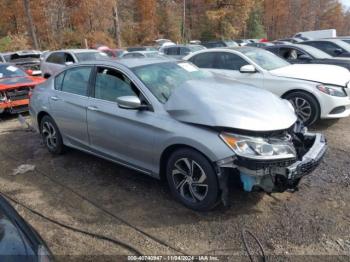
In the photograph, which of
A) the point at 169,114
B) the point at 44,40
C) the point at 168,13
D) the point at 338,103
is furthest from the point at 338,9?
the point at 169,114

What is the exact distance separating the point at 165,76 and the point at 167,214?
169 centimetres

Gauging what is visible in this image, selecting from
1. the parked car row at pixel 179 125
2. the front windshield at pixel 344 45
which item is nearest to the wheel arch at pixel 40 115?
the parked car row at pixel 179 125

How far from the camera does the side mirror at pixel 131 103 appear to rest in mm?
3748

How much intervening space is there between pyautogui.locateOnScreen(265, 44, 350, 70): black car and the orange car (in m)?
7.10

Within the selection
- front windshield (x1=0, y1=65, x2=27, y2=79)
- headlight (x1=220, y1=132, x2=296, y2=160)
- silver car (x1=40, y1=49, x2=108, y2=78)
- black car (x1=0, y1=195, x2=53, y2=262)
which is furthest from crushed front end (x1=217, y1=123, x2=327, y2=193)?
silver car (x1=40, y1=49, x2=108, y2=78)

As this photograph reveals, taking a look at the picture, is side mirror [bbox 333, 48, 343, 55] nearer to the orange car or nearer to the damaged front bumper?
the damaged front bumper

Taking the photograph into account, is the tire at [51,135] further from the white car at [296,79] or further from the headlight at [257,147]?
the white car at [296,79]

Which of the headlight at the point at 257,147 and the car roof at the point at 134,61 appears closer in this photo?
the headlight at the point at 257,147

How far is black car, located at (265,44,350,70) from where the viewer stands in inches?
367

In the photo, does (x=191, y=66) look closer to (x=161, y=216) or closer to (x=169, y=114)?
(x=169, y=114)

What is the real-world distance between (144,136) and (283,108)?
1599 millimetres

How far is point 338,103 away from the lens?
19.7 ft

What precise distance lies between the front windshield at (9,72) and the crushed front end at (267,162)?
755 cm

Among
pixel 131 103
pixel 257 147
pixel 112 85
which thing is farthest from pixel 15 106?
pixel 257 147
